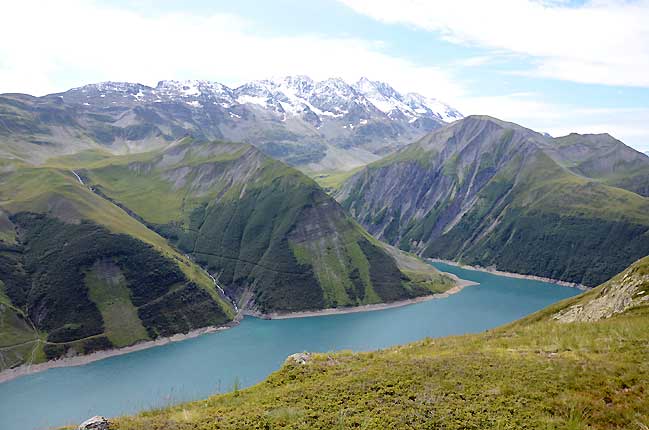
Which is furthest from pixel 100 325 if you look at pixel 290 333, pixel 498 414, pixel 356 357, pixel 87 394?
pixel 498 414

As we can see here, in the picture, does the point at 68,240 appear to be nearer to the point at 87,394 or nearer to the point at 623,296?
the point at 87,394

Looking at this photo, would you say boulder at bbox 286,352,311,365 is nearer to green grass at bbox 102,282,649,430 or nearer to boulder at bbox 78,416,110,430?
green grass at bbox 102,282,649,430

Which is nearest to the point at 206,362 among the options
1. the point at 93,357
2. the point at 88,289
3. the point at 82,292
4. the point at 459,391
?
the point at 93,357

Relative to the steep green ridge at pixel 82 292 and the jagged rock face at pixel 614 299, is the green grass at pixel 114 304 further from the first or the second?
the jagged rock face at pixel 614 299

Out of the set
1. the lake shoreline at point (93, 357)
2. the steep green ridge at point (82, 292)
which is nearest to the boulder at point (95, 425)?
the lake shoreline at point (93, 357)

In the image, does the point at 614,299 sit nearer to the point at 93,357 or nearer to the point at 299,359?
the point at 299,359

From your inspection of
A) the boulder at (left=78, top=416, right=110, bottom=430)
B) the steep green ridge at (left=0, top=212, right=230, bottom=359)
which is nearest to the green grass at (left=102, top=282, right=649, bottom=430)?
the boulder at (left=78, top=416, right=110, bottom=430)
